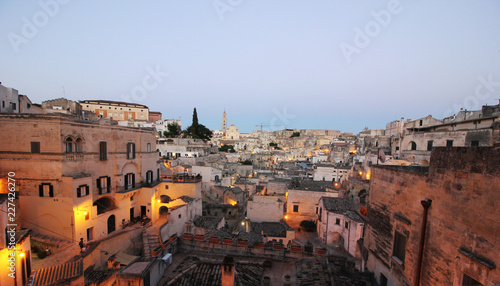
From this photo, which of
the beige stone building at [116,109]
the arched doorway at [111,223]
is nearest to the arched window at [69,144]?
the arched doorway at [111,223]

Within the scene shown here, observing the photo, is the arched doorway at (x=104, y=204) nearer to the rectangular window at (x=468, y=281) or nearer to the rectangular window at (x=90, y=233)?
the rectangular window at (x=90, y=233)

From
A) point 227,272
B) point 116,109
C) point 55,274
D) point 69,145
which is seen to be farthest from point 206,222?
point 116,109

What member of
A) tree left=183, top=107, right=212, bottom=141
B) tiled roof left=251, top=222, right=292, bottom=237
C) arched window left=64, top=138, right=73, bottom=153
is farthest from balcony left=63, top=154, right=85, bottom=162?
tree left=183, top=107, right=212, bottom=141

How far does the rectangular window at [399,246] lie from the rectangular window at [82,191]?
59.1ft

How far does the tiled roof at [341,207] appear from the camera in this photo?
1920 cm

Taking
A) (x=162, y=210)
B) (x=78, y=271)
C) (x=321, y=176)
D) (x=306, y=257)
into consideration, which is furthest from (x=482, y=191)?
(x=321, y=176)

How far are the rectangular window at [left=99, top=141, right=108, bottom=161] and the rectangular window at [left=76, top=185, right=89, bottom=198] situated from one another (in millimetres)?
2740

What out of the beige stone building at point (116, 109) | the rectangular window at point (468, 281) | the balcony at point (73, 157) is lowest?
the rectangular window at point (468, 281)

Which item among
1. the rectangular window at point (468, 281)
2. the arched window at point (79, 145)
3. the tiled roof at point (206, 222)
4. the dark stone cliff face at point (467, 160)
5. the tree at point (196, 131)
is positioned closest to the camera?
the dark stone cliff face at point (467, 160)

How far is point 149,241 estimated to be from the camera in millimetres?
17109

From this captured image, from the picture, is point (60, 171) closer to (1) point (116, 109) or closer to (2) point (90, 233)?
(2) point (90, 233)

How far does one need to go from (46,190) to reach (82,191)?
75.4 inches

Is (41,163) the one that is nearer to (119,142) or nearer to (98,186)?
(98,186)

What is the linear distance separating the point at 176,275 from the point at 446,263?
8.64 metres
